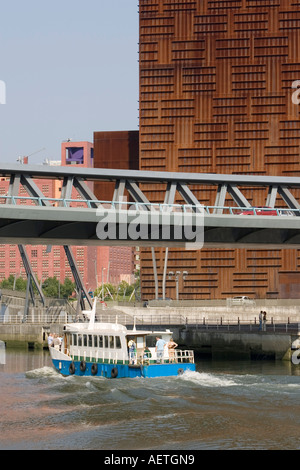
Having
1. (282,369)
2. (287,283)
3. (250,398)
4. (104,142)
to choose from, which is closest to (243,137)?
(287,283)

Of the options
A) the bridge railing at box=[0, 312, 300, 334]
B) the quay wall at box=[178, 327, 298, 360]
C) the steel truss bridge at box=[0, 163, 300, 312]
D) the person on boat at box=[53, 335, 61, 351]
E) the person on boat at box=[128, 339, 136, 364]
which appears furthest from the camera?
the bridge railing at box=[0, 312, 300, 334]

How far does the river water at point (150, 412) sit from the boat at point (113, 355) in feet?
2.60

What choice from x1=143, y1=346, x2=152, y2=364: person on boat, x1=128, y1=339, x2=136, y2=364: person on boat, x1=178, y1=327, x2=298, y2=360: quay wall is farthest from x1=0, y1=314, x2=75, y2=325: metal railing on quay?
x1=128, y1=339, x2=136, y2=364: person on boat

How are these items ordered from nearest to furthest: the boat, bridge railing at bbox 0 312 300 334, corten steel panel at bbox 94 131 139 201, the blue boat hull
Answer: the blue boat hull → the boat → bridge railing at bbox 0 312 300 334 → corten steel panel at bbox 94 131 139 201

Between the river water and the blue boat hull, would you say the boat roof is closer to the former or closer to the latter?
the blue boat hull

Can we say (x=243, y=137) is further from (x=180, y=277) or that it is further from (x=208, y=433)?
(x=208, y=433)

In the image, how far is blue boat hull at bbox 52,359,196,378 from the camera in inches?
2061

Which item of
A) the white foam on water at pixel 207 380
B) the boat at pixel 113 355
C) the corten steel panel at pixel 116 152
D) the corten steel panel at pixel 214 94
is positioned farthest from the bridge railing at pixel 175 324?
the corten steel panel at pixel 116 152

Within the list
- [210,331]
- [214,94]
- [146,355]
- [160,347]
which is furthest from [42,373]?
[214,94]

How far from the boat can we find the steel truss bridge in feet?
20.3

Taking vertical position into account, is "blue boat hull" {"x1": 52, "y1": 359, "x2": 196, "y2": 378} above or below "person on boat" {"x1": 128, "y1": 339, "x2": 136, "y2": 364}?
below

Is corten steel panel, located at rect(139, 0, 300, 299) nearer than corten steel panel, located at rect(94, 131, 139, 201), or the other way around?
corten steel panel, located at rect(139, 0, 300, 299)

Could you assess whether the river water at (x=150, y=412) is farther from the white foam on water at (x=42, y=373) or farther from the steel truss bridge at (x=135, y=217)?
the steel truss bridge at (x=135, y=217)
